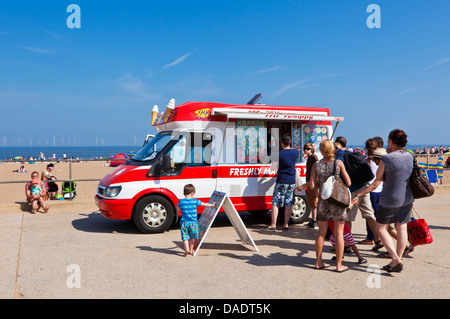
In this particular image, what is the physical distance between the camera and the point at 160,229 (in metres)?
7.88

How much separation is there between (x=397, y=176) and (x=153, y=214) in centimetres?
460

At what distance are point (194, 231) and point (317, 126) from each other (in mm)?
4321

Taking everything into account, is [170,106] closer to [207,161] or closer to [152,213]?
[207,161]

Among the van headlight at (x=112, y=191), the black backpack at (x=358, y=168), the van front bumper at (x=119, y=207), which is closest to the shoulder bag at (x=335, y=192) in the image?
the black backpack at (x=358, y=168)

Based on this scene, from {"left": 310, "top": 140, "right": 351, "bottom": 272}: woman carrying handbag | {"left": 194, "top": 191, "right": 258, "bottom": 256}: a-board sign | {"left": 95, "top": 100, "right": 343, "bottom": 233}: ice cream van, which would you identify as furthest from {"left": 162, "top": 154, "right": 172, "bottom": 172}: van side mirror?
{"left": 310, "top": 140, "right": 351, "bottom": 272}: woman carrying handbag

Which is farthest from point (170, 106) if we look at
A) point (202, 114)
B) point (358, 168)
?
point (358, 168)

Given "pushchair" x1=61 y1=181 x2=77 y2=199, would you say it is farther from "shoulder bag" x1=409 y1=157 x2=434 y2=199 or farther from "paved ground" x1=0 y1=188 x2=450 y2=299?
"shoulder bag" x1=409 y1=157 x2=434 y2=199

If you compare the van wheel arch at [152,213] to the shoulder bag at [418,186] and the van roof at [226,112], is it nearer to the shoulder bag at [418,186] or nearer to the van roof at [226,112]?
the van roof at [226,112]

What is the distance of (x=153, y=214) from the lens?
786 centimetres

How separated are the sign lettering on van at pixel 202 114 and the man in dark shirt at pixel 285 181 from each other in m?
1.61

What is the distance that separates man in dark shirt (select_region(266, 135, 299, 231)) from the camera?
8.07 metres

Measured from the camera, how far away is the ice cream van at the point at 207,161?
7.82m
